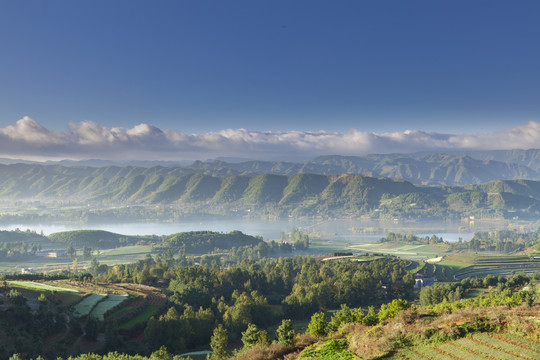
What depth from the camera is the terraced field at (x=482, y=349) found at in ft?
76.1

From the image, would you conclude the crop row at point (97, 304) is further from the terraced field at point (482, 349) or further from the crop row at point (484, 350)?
the crop row at point (484, 350)

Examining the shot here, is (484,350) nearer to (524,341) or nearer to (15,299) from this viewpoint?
(524,341)

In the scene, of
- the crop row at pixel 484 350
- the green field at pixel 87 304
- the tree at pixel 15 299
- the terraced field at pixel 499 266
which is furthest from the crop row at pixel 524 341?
the terraced field at pixel 499 266

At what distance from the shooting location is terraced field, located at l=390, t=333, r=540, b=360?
76.1ft

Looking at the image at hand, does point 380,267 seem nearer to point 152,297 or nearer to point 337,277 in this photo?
point 337,277

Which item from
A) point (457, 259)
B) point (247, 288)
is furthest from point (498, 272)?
point (247, 288)

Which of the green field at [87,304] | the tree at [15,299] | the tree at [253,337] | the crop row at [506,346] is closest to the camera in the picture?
the crop row at [506,346]

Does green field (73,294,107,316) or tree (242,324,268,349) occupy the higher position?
tree (242,324,268,349)

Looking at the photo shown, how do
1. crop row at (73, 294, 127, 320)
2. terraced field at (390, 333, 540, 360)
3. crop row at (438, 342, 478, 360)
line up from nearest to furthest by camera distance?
terraced field at (390, 333, 540, 360) < crop row at (438, 342, 478, 360) < crop row at (73, 294, 127, 320)

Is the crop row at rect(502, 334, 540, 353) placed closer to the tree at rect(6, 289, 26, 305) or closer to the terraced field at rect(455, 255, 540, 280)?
the tree at rect(6, 289, 26, 305)

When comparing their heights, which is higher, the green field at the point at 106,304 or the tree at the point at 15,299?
the tree at the point at 15,299

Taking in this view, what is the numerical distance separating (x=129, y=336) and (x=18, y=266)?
17083 centimetres

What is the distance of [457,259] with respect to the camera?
179000mm

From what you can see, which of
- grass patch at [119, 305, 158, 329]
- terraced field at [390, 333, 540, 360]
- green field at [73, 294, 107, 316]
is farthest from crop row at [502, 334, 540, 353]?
green field at [73, 294, 107, 316]
